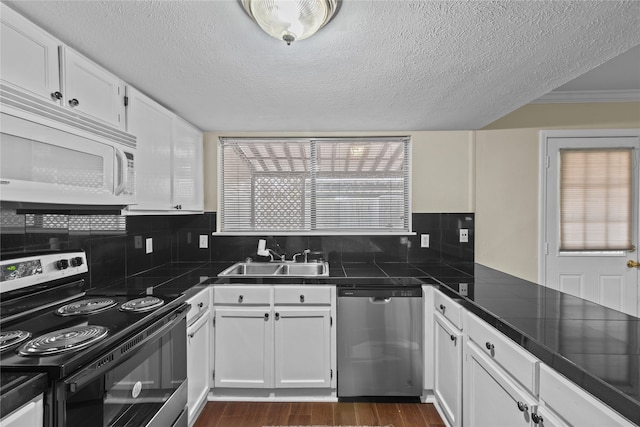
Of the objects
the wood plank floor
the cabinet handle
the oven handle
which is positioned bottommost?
the wood plank floor

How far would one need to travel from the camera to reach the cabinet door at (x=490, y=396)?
121 cm

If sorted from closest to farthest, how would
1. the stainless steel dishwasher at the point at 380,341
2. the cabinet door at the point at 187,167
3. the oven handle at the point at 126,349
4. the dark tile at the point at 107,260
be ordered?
the oven handle at the point at 126,349, the dark tile at the point at 107,260, the stainless steel dishwasher at the point at 380,341, the cabinet door at the point at 187,167

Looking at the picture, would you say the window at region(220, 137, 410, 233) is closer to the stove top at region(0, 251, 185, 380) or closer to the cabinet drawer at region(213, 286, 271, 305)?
the cabinet drawer at region(213, 286, 271, 305)

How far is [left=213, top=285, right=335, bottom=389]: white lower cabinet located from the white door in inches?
82.7

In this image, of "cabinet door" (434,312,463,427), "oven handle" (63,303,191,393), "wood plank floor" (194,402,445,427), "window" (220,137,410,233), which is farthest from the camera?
"window" (220,137,410,233)

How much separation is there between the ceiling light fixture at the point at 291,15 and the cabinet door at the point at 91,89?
85 cm

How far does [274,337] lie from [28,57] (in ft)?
6.40

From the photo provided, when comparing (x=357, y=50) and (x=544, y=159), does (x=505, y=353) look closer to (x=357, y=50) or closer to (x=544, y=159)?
(x=357, y=50)

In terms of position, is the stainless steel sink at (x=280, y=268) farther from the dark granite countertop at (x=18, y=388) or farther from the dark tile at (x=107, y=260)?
the dark granite countertop at (x=18, y=388)

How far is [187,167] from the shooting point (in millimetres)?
2531

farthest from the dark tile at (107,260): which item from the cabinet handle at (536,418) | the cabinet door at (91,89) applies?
the cabinet handle at (536,418)

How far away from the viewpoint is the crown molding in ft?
9.07

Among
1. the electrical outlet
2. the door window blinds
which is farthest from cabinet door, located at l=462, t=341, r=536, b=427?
the door window blinds

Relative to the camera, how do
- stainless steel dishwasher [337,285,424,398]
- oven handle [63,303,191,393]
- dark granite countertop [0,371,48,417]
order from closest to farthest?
dark granite countertop [0,371,48,417] < oven handle [63,303,191,393] < stainless steel dishwasher [337,285,424,398]
